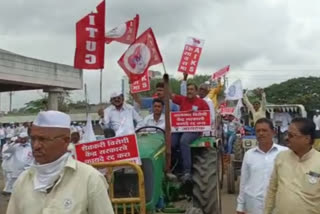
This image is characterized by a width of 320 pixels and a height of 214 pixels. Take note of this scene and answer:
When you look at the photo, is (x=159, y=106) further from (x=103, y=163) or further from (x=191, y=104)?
(x=103, y=163)

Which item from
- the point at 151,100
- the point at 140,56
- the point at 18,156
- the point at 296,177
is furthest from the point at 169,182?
the point at 18,156

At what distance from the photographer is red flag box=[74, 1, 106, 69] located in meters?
8.94

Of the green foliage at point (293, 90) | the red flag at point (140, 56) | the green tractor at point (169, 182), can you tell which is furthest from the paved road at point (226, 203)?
the green foliage at point (293, 90)

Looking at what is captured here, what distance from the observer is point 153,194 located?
7.21m

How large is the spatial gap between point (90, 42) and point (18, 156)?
4.50m

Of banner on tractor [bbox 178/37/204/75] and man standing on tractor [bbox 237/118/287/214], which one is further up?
banner on tractor [bbox 178/37/204/75]

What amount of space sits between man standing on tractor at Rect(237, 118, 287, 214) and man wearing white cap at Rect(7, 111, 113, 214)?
8.43ft

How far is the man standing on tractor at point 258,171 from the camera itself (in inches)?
213

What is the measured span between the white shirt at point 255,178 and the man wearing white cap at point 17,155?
740cm

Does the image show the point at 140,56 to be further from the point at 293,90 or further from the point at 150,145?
the point at 293,90

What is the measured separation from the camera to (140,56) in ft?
31.0

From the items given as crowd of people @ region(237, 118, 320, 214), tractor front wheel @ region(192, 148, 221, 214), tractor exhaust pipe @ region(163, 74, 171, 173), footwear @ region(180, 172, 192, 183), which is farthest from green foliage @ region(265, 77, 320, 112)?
crowd of people @ region(237, 118, 320, 214)

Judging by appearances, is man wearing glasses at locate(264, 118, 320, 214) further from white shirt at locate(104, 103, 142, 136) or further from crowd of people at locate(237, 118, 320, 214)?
white shirt at locate(104, 103, 142, 136)

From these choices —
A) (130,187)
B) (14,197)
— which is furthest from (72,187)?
(130,187)
